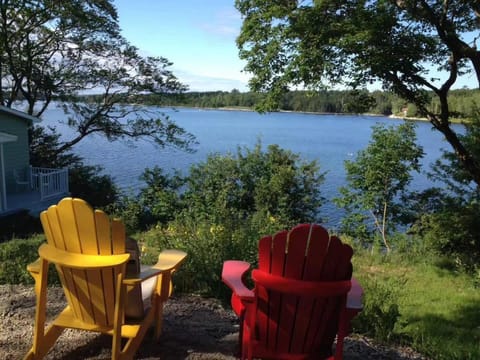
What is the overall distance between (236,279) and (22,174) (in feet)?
48.7

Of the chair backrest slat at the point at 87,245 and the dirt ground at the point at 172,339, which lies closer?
the chair backrest slat at the point at 87,245

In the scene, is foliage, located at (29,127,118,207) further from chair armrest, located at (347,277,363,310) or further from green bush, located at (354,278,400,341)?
chair armrest, located at (347,277,363,310)

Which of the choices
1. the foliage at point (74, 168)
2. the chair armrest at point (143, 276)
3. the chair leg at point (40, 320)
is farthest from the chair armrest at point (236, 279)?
the foliage at point (74, 168)

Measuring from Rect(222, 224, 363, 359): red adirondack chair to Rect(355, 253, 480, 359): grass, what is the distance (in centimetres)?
116

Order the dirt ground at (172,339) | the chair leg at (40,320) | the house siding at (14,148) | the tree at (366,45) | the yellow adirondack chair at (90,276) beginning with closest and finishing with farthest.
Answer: the yellow adirondack chair at (90,276) < the chair leg at (40,320) < the dirt ground at (172,339) < the tree at (366,45) < the house siding at (14,148)

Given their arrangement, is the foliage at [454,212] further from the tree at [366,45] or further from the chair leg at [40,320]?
the chair leg at [40,320]

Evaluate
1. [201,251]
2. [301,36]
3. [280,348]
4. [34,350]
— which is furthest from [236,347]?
[301,36]

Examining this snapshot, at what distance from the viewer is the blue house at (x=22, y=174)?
13.9 m

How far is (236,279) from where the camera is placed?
2.83m

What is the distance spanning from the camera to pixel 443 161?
13359 millimetres

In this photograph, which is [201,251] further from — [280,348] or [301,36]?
[301,36]

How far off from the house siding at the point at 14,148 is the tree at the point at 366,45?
910 cm

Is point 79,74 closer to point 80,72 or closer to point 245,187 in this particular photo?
point 80,72

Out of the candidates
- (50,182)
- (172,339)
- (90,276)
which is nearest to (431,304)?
(172,339)
